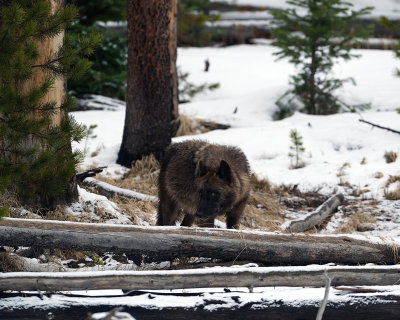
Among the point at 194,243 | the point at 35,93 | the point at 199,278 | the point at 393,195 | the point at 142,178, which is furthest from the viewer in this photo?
the point at 142,178

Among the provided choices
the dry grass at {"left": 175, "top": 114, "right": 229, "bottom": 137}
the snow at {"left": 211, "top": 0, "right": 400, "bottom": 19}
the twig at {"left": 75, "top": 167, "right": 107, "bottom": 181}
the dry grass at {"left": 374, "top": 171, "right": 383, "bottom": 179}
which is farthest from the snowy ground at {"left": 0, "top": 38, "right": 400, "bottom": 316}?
the snow at {"left": 211, "top": 0, "right": 400, "bottom": 19}

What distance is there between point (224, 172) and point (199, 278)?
5.97 feet

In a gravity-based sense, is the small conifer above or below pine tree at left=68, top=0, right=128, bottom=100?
below

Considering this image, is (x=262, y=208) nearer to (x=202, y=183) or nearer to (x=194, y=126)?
(x=202, y=183)

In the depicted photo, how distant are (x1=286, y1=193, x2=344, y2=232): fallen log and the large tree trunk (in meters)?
2.97

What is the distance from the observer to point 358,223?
771 centimetres

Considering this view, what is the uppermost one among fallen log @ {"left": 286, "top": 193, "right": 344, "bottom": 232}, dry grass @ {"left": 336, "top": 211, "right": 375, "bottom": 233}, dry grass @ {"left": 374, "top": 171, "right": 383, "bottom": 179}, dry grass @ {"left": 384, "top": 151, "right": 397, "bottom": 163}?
dry grass @ {"left": 384, "top": 151, "right": 397, "bottom": 163}

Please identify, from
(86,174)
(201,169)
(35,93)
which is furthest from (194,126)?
(35,93)

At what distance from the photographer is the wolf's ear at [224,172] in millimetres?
5953

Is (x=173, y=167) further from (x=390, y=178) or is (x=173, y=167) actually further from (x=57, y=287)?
(x=390, y=178)

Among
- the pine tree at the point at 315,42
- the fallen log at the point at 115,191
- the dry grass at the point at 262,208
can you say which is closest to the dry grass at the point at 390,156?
the dry grass at the point at 262,208

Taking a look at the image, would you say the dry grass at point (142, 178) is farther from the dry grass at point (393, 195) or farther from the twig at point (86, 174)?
the dry grass at point (393, 195)

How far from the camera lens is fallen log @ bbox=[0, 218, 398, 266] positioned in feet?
16.1

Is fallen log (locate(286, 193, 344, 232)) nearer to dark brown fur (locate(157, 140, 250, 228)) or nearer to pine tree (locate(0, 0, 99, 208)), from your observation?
dark brown fur (locate(157, 140, 250, 228))
